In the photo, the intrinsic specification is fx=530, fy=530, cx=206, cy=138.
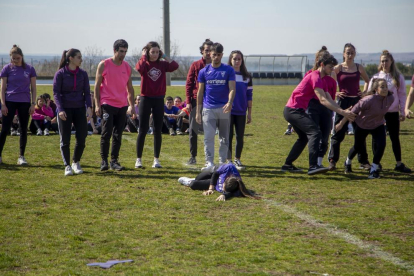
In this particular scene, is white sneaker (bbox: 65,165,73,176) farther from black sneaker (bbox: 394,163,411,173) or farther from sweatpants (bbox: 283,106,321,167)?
black sneaker (bbox: 394,163,411,173)

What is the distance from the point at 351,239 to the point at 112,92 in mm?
4877

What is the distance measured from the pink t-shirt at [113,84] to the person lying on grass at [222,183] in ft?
6.51

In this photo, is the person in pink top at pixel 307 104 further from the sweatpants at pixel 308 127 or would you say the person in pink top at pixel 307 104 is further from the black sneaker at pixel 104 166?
the black sneaker at pixel 104 166

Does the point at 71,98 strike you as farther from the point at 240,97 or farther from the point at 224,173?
the point at 224,173

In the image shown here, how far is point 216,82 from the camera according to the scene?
27.6ft

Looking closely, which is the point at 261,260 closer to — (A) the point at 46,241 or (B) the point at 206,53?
(A) the point at 46,241

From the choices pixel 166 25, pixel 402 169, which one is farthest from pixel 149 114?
pixel 166 25

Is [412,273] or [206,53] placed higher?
[206,53]

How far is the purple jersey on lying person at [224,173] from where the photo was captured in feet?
23.4

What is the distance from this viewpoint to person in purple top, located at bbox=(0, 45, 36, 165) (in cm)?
938

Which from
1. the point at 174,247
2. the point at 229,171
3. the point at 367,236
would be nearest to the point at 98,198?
the point at 229,171

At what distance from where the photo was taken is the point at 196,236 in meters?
5.39

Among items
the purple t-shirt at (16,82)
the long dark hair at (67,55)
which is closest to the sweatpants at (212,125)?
the long dark hair at (67,55)

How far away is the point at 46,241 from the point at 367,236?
322 centimetres
